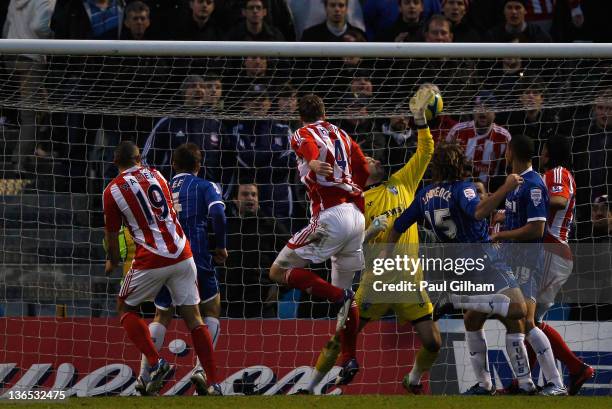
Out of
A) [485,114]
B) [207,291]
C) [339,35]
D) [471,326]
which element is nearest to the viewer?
[471,326]

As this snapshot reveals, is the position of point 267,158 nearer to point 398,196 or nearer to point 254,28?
point 254,28

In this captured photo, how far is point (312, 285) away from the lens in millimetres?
9094

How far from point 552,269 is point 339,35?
145 inches

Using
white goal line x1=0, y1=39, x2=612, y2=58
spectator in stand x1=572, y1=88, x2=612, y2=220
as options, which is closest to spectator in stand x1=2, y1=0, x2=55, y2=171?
white goal line x1=0, y1=39, x2=612, y2=58

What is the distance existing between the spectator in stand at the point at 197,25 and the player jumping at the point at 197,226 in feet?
8.49

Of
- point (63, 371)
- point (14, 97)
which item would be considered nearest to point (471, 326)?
point (63, 371)

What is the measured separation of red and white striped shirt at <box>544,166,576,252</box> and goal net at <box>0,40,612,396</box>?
36.0 inches

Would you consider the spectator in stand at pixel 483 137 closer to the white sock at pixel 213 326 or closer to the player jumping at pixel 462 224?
the player jumping at pixel 462 224

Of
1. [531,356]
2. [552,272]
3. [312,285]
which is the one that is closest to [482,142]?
[552,272]

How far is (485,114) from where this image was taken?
10805 millimetres

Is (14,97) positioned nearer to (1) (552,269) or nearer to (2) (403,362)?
(2) (403,362)

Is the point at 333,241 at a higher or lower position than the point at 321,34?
lower

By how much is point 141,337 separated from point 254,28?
4.16 m

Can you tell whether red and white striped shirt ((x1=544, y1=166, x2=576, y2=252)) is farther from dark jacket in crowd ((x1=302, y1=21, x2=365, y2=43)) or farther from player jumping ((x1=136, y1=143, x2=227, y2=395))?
dark jacket in crowd ((x1=302, y1=21, x2=365, y2=43))
